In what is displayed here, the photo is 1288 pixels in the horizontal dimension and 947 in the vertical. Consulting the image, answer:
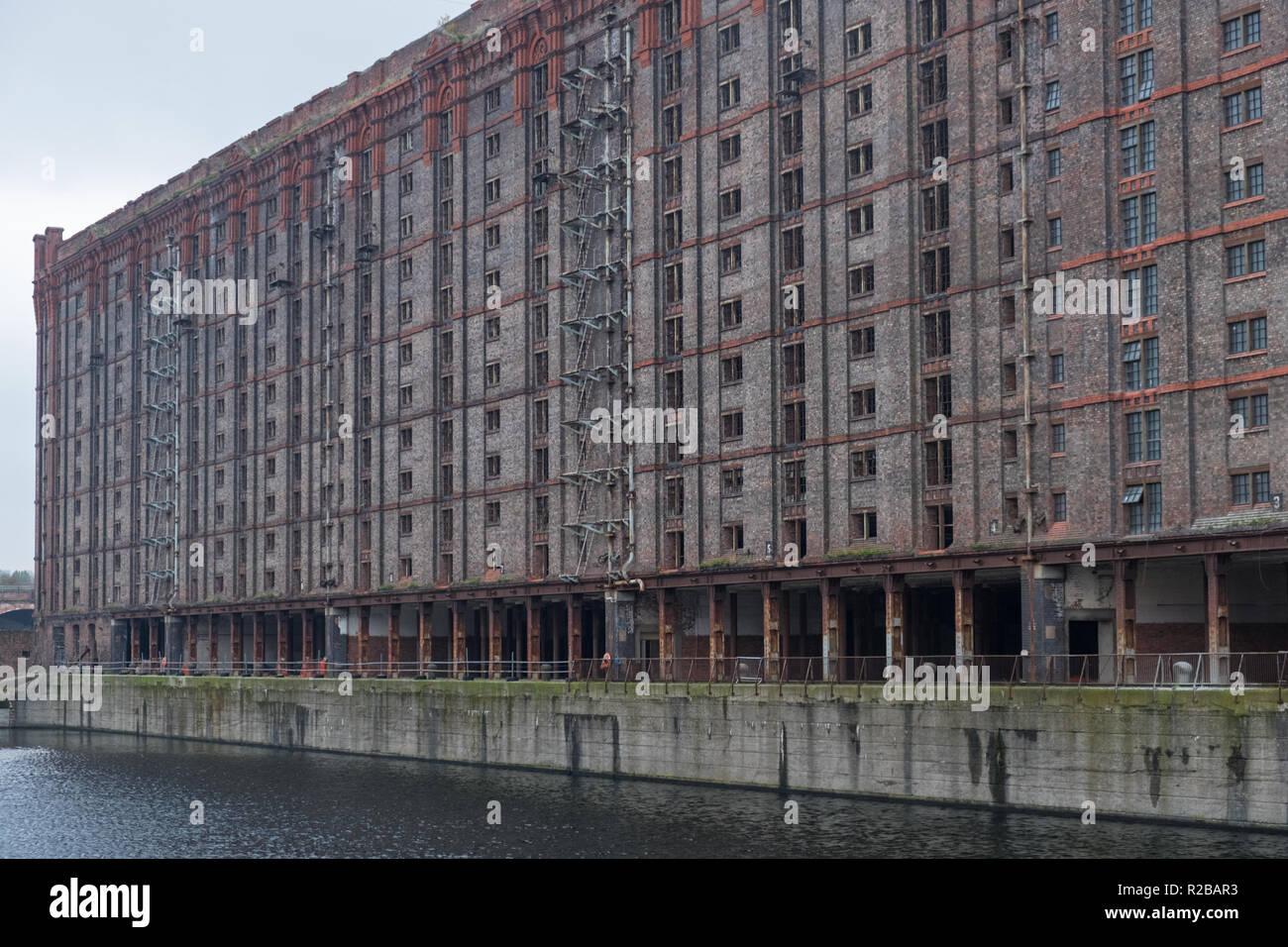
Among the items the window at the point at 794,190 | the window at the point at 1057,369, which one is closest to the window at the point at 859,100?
the window at the point at 794,190

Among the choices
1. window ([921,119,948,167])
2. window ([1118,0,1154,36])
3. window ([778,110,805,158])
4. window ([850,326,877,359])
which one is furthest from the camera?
window ([778,110,805,158])

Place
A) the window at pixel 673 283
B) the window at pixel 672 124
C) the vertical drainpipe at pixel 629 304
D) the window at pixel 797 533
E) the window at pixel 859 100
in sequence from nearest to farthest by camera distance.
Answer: the window at pixel 859 100 → the window at pixel 797 533 → the window at pixel 673 283 → the window at pixel 672 124 → the vertical drainpipe at pixel 629 304

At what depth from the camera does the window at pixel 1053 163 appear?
241 ft

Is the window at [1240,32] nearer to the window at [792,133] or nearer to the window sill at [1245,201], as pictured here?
the window sill at [1245,201]

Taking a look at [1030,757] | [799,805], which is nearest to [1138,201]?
[1030,757]

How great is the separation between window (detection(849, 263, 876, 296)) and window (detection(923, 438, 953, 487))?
8.60 meters

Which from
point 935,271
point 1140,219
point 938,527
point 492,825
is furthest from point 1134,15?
point 492,825

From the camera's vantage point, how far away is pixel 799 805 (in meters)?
65.9

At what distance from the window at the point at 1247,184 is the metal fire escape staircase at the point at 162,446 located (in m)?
98.3

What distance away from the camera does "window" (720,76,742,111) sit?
295 feet

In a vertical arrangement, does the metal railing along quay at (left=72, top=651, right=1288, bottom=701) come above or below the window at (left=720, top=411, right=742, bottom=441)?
below

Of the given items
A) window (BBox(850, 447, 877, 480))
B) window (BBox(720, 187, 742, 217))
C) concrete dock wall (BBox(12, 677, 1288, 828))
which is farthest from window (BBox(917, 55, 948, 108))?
concrete dock wall (BBox(12, 677, 1288, 828))

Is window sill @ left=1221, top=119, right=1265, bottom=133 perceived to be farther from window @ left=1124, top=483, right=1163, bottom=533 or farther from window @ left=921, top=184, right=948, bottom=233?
window @ left=921, top=184, right=948, bottom=233
